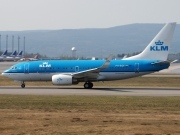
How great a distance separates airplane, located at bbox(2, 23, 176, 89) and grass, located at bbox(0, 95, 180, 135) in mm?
15348

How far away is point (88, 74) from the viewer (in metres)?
46.4

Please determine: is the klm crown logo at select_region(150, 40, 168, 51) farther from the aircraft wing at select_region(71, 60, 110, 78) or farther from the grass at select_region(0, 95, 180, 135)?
the grass at select_region(0, 95, 180, 135)

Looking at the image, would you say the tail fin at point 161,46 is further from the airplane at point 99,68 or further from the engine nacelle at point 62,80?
the engine nacelle at point 62,80

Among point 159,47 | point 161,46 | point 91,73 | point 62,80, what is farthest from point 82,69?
point 161,46

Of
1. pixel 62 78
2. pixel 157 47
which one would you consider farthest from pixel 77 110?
pixel 157 47

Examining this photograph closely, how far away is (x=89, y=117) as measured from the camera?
22.6 metres

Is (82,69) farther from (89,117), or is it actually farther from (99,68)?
(89,117)

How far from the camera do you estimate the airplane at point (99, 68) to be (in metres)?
46.2

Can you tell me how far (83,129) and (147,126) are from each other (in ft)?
8.61

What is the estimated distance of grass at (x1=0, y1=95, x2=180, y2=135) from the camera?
18.9 metres

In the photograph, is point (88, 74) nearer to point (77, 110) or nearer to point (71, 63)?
point (71, 63)

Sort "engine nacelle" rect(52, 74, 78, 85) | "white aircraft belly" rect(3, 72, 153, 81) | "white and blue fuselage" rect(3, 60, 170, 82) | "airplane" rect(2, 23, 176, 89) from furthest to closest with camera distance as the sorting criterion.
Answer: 1. "white aircraft belly" rect(3, 72, 153, 81)
2. "white and blue fuselage" rect(3, 60, 170, 82)
3. "airplane" rect(2, 23, 176, 89)
4. "engine nacelle" rect(52, 74, 78, 85)

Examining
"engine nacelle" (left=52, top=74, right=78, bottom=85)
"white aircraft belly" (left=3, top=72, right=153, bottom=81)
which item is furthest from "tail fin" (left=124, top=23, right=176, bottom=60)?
"engine nacelle" (left=52, top=74, right=78, bottom=85)

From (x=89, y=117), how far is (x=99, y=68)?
76.6 ft
